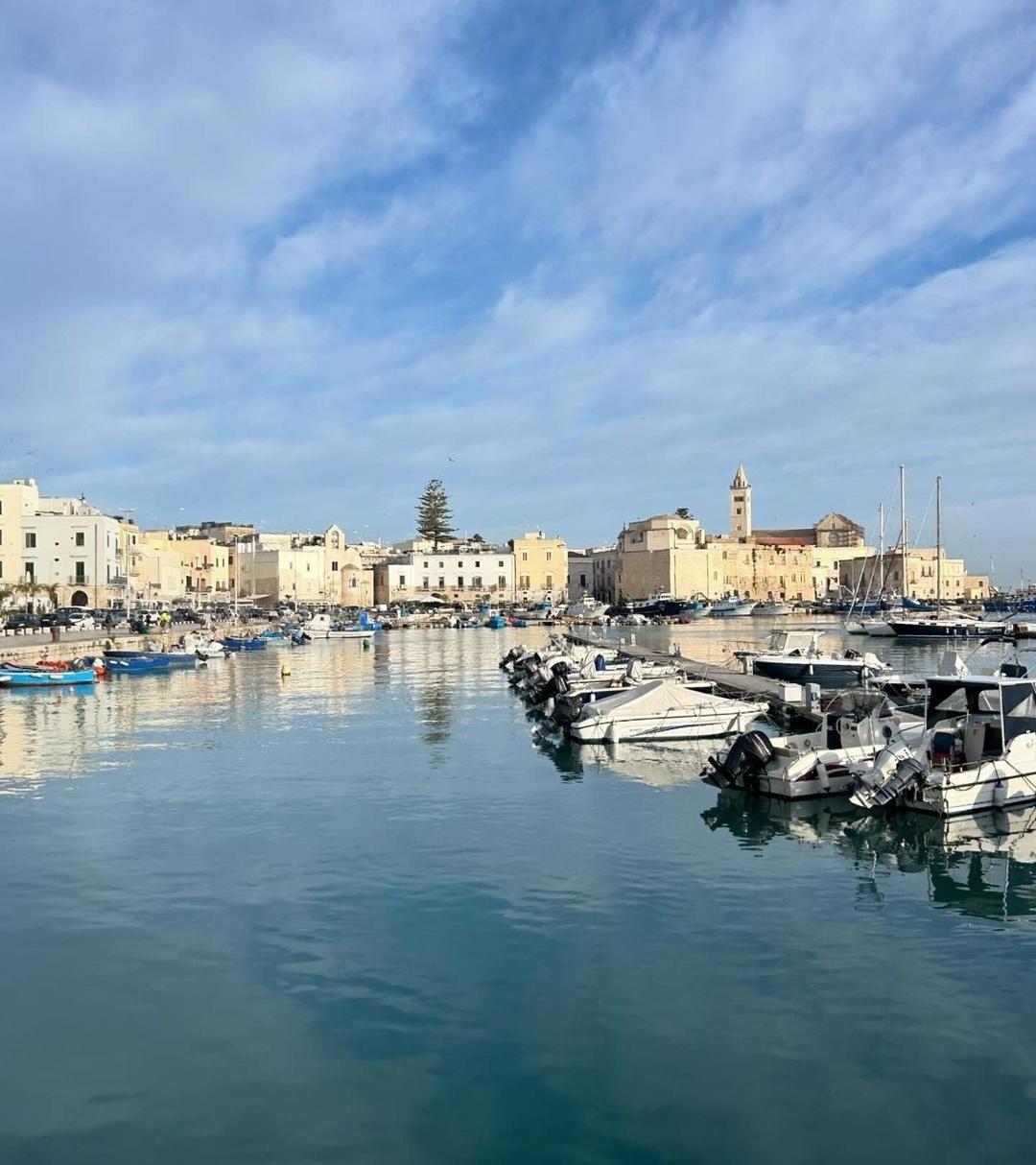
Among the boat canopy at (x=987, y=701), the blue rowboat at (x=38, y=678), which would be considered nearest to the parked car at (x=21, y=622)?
the blue rowboat at (x=38, y=678)

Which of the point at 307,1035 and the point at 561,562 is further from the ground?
the point at 561,562

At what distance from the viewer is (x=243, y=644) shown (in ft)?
207

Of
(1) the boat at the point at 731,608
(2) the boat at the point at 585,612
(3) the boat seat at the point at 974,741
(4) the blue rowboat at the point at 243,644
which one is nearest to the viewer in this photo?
(3) the boat seat at the point at 974,741

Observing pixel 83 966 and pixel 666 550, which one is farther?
pixel 666 550

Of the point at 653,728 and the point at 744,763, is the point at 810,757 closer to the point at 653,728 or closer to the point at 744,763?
the point at 744,763

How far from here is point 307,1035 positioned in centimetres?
924

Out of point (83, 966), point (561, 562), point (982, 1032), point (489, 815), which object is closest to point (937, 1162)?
point (982, 1032)

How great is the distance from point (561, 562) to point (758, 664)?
82.1 metres

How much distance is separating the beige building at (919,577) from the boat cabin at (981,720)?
117m

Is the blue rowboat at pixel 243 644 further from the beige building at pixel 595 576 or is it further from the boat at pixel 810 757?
the beige building at pixel 595 576


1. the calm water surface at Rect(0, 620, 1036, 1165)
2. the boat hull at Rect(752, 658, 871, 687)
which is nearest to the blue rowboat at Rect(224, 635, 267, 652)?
the boat hull at Rect(752, 658, 871, 687)

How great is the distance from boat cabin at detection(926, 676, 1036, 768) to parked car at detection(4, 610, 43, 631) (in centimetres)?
5317

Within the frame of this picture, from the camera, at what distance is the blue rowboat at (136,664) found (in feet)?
154

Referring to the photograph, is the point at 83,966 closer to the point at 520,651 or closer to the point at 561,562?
the point at 520,651
